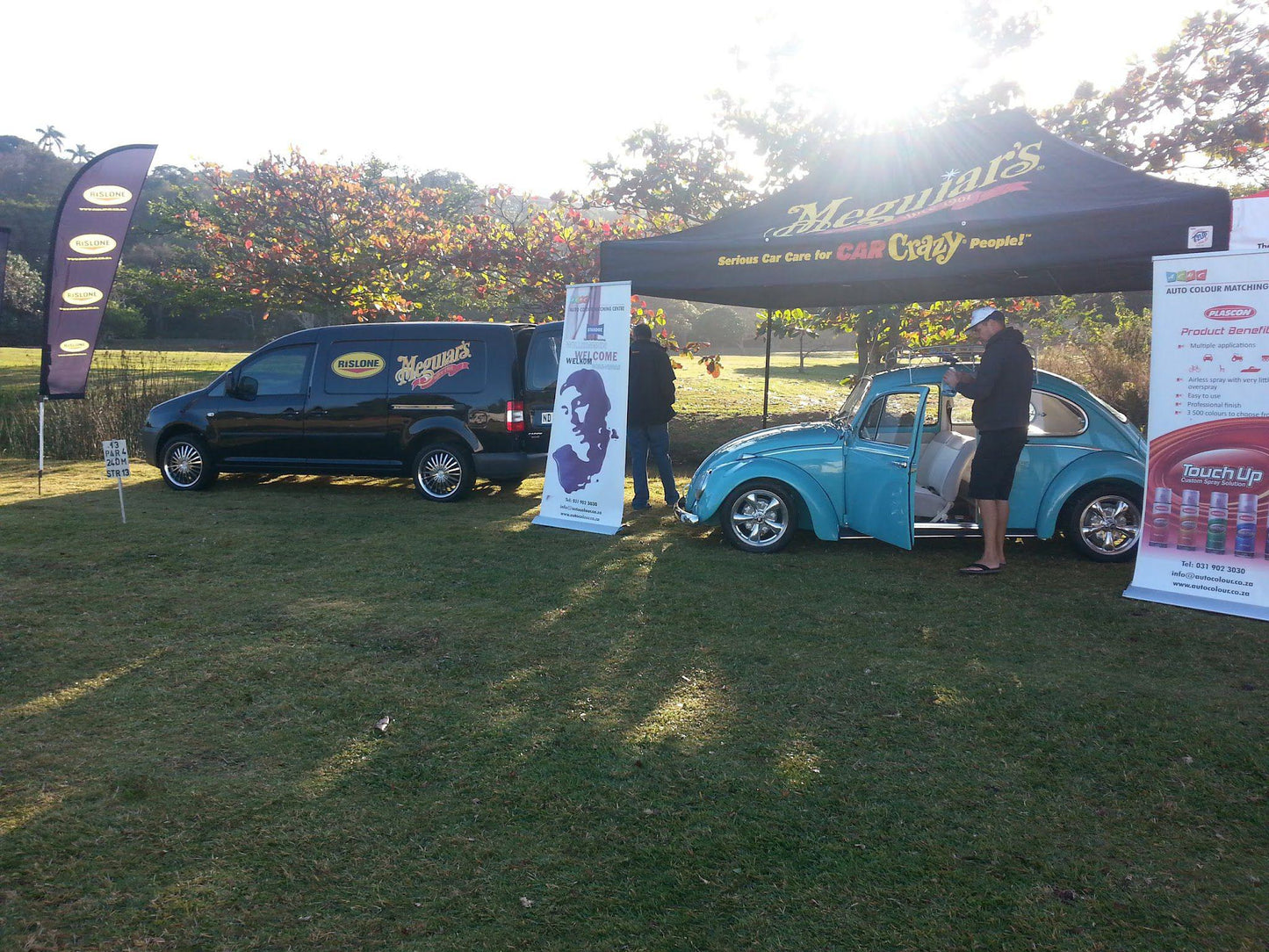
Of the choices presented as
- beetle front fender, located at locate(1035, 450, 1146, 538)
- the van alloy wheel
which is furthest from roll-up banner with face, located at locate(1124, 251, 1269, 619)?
the van alloy wheel

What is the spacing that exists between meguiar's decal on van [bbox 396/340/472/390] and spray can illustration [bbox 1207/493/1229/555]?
274 inches

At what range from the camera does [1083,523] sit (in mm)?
7367

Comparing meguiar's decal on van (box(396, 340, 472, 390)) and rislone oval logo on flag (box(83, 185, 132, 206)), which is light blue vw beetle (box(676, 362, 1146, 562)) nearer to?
meguiar's decal on van (box(396, 340, 472, 390))

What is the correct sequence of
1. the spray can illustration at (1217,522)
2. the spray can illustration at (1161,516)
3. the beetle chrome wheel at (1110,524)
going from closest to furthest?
the spray can illustration at (1217,522) → the spray can illustration at (1161,516) → the beetle chrome wheel at (1110,524)

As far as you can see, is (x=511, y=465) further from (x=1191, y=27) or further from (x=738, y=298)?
(x=1191, y=27)

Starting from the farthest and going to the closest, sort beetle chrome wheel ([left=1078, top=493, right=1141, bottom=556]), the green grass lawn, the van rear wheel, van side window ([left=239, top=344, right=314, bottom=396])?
van side window ([left=239, top=344, right=314, bottom=396])
the van rear wheel
beetle chrome wheel ([left=1078, top=493, right=1141, bottom=556])
the green grass lawn

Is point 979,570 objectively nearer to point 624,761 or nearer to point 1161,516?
point 1161,516

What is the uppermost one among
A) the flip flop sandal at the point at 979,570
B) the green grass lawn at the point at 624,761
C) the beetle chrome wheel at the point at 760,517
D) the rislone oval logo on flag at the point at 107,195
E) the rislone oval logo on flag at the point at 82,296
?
the rislone oval logo on flag at the point at 107,195

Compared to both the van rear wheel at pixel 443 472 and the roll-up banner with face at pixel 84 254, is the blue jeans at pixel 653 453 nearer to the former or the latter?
the van rear wheel at pixel 443 472

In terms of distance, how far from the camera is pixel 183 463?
10727 millimetres

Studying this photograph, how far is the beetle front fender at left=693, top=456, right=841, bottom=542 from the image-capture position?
24.7ft

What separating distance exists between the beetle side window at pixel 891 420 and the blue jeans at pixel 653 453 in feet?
8.26

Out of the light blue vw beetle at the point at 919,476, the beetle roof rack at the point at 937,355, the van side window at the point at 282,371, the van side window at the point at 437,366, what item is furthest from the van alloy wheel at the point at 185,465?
the beetle roof rack at the point at 937,355

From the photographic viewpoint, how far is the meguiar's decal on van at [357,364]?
1000cm
